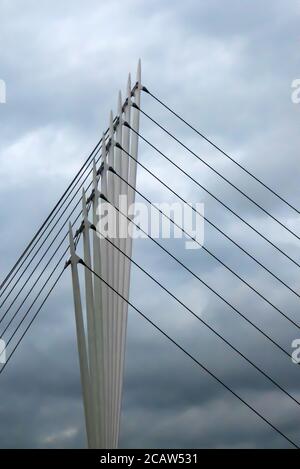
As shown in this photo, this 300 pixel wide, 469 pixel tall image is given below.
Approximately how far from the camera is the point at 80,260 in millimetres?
31031

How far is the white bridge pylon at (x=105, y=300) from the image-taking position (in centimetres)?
2911

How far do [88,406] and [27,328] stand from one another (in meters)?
4.80

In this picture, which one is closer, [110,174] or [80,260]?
[80,260]

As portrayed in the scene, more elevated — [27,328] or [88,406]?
[27,328]

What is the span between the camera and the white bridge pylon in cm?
2911

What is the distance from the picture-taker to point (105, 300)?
3183 centimetres

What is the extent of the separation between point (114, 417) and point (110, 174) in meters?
8.94

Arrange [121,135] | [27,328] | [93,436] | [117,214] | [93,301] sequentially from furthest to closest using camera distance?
[121,135] → [117,214] → [27,328] → [93,301] → [93,436]

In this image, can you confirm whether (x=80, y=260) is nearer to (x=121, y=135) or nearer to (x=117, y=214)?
A: (x=117, y=214)
